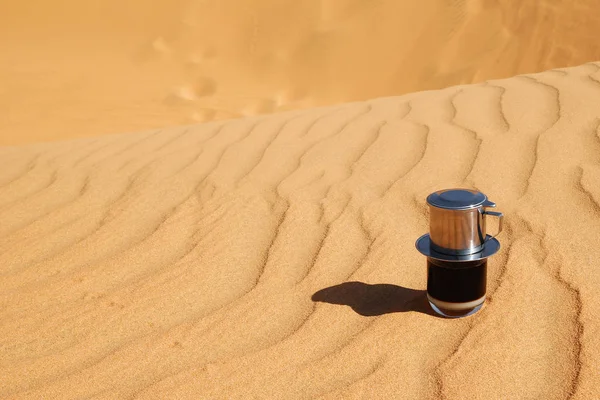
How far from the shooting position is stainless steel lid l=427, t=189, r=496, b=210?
1565 mm

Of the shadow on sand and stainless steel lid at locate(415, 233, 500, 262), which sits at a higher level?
stainless steel lid at locate(415, 233, 500, 262)

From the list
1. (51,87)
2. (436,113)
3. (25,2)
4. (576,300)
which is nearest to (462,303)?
(576,300)

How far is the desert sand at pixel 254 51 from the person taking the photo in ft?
20.6

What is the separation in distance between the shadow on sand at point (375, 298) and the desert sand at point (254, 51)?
13.7 feet

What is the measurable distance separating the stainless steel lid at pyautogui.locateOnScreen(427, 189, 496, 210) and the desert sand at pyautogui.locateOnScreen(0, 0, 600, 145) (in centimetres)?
440

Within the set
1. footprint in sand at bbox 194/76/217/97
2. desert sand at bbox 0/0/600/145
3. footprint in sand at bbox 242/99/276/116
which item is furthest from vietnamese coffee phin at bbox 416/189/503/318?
footprint in sand at bbox 194/76/217/97

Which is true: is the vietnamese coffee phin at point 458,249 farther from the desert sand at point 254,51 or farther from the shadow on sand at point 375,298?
the desert sand at point 254,51

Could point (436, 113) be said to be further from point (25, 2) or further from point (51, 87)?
point (25, 2)

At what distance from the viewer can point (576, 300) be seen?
170 centimetres

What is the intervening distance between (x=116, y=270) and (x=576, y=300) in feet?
4.39

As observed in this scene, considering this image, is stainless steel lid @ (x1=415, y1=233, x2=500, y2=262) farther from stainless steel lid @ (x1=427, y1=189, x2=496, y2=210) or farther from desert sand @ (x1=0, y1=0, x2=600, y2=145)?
desert sand @ (x1=0, y1=0, x2=600, y2=145)

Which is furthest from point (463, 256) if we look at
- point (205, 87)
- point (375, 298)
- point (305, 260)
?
point (205, 87)

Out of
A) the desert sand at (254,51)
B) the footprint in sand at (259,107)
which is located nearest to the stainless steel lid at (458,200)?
the desert sand at (254,51)

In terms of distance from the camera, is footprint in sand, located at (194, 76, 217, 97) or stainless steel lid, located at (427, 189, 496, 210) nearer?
stainless steel lid, located at (427, 189, 496, 210)
